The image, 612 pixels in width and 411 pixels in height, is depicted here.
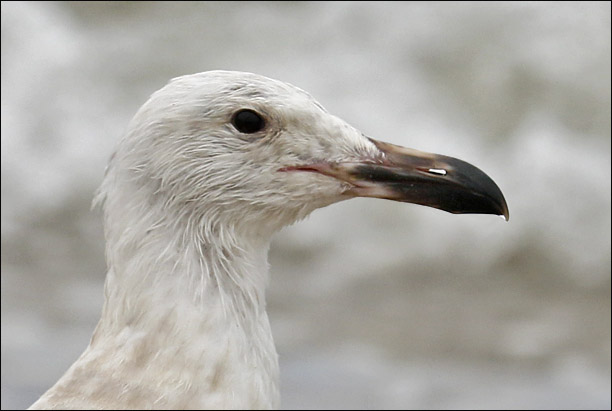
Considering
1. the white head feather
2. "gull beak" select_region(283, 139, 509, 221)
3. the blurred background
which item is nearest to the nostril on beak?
"gull beak" select_region(283, 139, 509, 221)

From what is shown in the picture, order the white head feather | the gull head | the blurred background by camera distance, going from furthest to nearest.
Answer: the blurred background < the gull head < the white head feather

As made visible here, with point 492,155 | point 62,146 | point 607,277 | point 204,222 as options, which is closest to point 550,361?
point 607,277

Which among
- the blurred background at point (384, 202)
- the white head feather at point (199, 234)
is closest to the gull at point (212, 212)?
the white head feather at point (199, 234)

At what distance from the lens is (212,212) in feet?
9.53

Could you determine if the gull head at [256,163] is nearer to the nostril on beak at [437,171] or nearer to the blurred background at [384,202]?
the nostril on beak at [437,171]

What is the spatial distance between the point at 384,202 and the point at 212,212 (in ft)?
18.6

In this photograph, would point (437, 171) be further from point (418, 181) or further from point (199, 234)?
point (199, 234)

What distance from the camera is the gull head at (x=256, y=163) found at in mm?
2867

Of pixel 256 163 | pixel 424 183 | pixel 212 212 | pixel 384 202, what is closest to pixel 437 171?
pixel 424 183

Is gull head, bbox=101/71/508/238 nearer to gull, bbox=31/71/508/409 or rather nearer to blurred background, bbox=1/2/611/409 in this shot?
gull, bbox=31/71/508/409

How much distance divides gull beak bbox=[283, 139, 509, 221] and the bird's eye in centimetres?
14

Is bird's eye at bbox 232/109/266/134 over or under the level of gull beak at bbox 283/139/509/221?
over

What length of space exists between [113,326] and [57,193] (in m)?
5.86

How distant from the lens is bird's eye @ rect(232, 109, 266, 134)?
2.91 m
